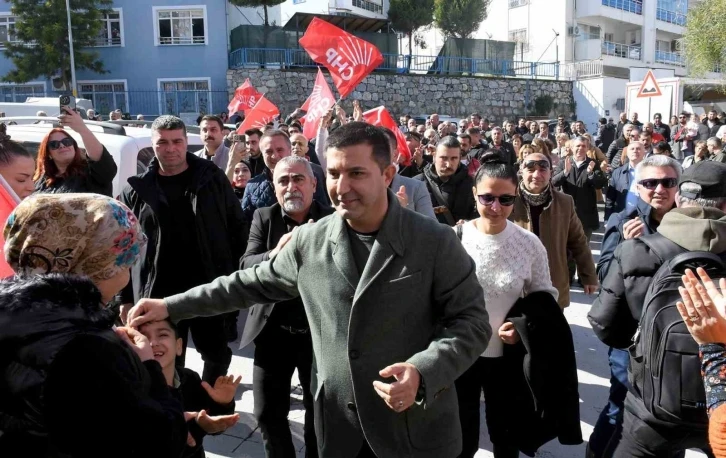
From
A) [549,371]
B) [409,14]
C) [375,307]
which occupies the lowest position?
[549,371]

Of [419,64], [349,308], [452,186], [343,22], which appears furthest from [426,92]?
[349,308]

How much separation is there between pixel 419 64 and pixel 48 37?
54.5 feet

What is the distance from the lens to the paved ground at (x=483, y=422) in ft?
12.7

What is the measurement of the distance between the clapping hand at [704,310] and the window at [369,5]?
32.5 m

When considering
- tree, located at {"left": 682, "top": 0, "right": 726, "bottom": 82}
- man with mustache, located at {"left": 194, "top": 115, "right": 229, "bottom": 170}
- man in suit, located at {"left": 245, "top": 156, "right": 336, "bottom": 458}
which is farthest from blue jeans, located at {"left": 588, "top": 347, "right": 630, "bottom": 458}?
tree, located at {"left": 682, "top": 0, "right": 726, "bottom": 82}

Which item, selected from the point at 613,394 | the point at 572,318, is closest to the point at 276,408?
the point at 613,394

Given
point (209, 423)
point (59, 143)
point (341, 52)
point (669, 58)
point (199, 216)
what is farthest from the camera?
point (669, 58)

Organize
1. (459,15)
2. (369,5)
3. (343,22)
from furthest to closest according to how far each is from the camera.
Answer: (459,15)
(369,5)
(343,22)

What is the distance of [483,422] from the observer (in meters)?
4.35

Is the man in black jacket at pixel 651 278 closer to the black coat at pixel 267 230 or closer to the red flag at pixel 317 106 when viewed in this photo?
the black coat at pixel 267 230

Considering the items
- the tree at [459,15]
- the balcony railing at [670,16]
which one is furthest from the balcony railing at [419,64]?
the balcony railing at [670,16]

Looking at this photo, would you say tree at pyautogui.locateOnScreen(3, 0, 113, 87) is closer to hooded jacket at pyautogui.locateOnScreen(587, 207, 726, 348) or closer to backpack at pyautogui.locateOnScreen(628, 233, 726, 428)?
hooded jacket at pyautogui.locateOnScreen(587, 207, 726, 348)

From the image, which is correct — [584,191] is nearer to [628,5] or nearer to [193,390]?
[193,390]

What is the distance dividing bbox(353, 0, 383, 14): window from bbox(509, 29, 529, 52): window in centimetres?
1103
